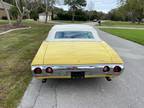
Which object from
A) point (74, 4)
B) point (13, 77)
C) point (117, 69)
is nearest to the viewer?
point (117, 69)

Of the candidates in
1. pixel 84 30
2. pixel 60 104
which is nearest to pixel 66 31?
pixel 84 30

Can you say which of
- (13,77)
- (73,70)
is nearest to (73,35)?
(13,77)

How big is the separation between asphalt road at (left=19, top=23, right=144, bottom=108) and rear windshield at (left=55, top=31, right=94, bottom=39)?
144 centimetres

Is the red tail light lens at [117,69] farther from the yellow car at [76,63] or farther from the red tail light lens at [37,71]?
the red tail light lens at [37,71]

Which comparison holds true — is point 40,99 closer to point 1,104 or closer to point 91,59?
point 1,104

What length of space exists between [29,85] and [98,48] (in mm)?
1792

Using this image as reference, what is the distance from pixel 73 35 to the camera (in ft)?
23.6

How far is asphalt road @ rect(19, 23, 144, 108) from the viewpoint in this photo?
4645 mm

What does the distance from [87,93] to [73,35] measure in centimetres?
234

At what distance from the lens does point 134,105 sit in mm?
4609

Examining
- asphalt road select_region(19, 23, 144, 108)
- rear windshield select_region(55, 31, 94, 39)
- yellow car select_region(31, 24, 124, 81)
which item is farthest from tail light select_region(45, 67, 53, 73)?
rear windshield select_region(55, 31, 94, 39)

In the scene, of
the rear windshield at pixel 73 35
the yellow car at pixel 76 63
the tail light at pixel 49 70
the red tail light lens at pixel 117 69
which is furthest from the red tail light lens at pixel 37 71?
the rear windshield at pixel 73 35

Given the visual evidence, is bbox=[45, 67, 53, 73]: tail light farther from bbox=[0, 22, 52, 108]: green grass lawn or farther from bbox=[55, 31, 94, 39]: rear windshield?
bbox=[55, 31, 94, 39]: rear windshield

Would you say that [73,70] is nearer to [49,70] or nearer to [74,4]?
[49,70]
